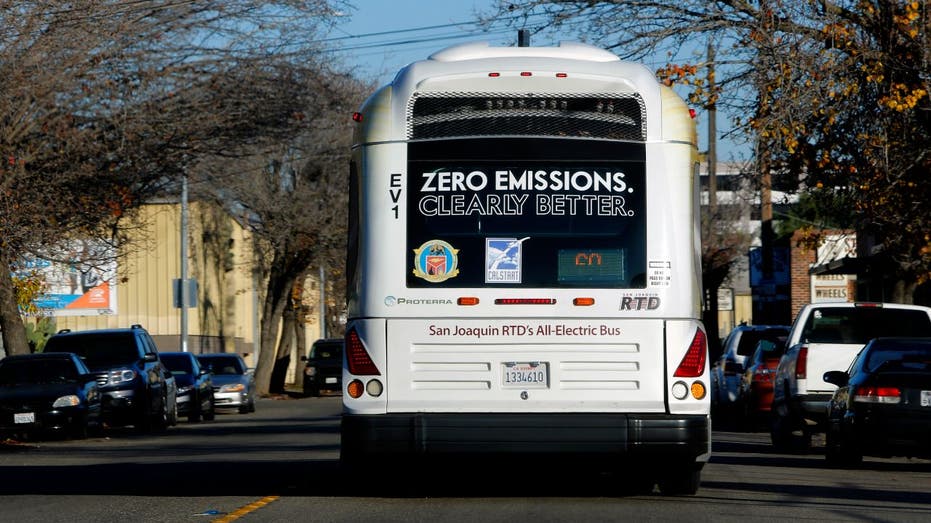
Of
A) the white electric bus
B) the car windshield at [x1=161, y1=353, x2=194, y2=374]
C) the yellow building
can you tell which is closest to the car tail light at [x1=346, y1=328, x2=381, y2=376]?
the white electric bus

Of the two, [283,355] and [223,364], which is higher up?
[223,364]

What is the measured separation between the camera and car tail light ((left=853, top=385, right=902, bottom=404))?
15.6 meters

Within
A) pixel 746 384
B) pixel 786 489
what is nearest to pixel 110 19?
pixel 746 384

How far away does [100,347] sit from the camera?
2786 cm

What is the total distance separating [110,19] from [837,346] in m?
11.9

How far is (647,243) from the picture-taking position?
11383mm

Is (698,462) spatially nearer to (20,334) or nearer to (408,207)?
(408,207)

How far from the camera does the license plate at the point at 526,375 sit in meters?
11.4

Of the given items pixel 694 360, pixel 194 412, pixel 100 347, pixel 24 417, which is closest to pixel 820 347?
pixel 694 360

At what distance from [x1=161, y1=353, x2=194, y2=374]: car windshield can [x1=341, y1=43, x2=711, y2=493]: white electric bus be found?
2196 cm

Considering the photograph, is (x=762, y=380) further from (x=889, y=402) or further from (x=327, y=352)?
(x=327, y=352)

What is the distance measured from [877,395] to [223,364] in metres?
25.1

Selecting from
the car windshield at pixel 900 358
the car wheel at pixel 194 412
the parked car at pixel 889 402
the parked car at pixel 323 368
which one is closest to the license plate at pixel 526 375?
the parked car at pixel 889 402

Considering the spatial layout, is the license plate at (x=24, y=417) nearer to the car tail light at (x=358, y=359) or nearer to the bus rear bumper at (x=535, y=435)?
the car tail light at (x=358, y=359)
